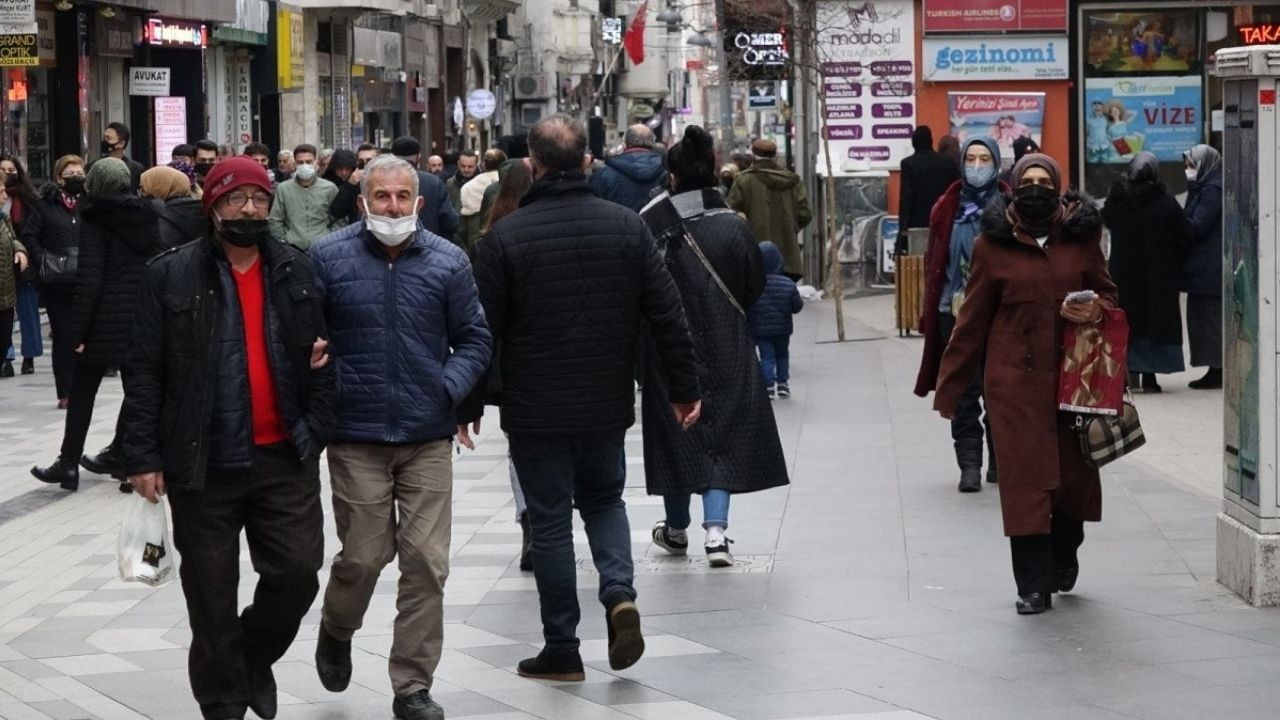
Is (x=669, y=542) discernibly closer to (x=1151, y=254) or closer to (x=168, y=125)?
(x=1151, y=254)

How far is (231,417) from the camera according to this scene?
21.0 ft

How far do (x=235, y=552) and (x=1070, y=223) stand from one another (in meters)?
3.37

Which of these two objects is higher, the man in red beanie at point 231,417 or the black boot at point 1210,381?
the man in red beanie at point 231,417

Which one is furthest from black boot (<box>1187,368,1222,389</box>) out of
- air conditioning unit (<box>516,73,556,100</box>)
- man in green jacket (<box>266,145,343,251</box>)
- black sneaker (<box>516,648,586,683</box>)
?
air conditioning unit (<box>516,73,556,100</box>)

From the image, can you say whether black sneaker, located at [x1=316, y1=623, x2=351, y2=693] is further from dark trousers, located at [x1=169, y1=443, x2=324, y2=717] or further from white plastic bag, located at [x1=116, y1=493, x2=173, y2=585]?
white plastic bag, located at [x1=116, y1=493, x2=173, y2=585]

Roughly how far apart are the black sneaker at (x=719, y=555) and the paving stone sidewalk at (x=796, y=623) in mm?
96

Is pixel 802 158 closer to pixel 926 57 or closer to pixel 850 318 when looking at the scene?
pixel 926 57

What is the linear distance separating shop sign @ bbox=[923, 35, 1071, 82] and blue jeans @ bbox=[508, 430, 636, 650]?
61.6 ft

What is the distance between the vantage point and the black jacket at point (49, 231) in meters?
16.1

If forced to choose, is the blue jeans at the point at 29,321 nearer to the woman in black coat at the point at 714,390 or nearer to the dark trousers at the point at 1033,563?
the woman in black coat at the point at 714,390

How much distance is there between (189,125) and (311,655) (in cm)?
2604

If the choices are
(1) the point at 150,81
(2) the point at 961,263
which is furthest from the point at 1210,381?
(1) the point at 150,81

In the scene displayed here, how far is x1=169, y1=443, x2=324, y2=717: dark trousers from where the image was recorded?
650 cm

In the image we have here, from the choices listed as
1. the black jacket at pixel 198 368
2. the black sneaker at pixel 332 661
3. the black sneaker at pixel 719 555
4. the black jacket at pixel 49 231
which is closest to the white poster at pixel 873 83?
the black jacket at pixel 49 231
